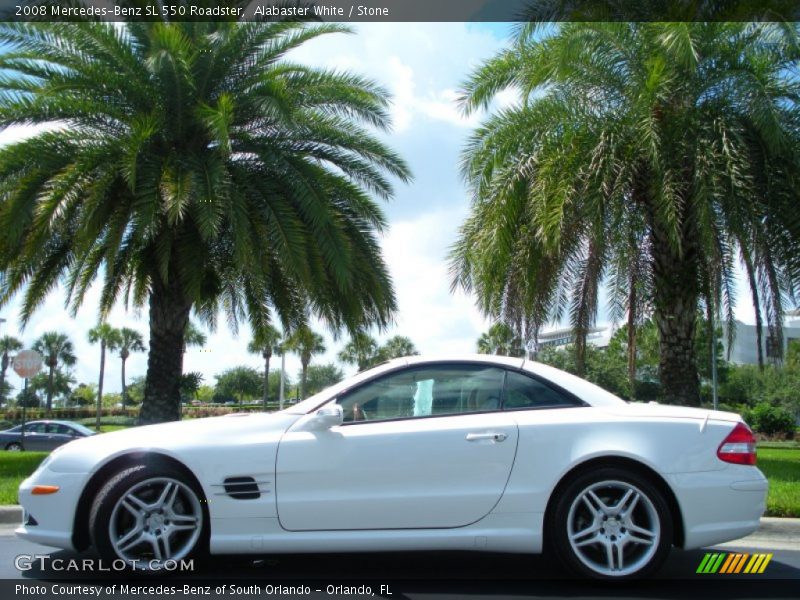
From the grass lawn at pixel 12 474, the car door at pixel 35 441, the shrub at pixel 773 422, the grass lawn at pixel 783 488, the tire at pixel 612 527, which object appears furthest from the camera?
the shrub at pixel 773 422

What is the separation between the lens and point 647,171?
12.4m

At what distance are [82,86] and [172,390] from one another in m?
5.24

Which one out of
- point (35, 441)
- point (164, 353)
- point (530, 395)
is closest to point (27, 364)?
point (164, 353)

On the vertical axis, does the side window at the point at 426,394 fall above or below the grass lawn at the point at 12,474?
above

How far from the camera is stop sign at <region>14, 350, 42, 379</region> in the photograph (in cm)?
1830

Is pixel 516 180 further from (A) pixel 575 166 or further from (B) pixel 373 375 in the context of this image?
(B) pixel 373 375

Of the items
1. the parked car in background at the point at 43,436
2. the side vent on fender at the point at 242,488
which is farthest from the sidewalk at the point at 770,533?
the parked car in background at the point at 43,436

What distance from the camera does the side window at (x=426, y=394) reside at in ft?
17.4

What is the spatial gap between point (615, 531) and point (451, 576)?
1108 millimetres

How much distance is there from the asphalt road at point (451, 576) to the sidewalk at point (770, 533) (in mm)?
603

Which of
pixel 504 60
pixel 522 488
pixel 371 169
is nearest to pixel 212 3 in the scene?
pixel 371 169

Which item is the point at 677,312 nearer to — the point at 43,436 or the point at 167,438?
the point at 167,438

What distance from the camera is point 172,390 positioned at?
47.2ft

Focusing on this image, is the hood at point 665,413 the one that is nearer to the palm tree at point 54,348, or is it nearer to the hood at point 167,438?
the hood at point 167,438
